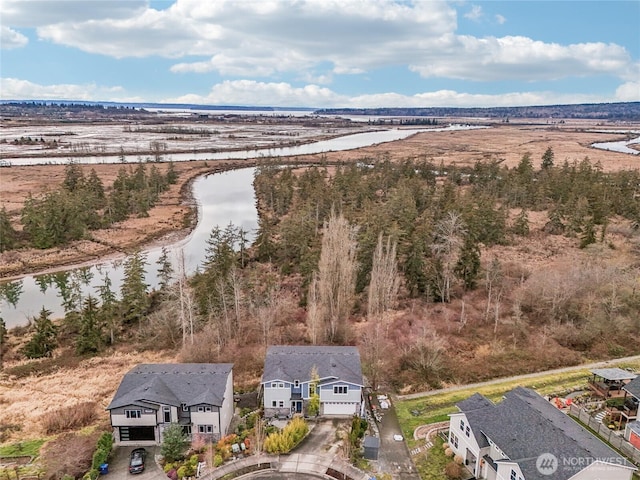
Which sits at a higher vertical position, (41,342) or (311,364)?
(311,364)

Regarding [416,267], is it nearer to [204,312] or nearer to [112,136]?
[204,312]

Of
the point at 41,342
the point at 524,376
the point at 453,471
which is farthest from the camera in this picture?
the point at 41,342

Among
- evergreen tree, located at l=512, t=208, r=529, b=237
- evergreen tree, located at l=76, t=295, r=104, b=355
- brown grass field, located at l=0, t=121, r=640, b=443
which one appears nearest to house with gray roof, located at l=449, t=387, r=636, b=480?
brown grass field, located at l=0, t=121, r=640, b=443

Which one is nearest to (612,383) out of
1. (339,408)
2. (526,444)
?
(526,444)

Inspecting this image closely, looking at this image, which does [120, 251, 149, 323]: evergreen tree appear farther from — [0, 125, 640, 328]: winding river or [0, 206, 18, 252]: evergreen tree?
[0, 206, 18, 252]: evergreen tree

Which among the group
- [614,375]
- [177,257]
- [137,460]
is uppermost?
[177,257]

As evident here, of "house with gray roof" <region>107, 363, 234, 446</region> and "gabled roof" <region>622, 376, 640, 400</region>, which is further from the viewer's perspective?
"gabled roof" <region>622, 376, 640, 400</region>

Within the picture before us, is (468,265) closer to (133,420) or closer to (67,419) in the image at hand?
(133,420)

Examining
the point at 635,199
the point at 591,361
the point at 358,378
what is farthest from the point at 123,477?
the point at 635,199
